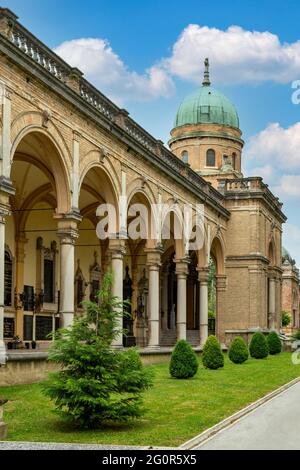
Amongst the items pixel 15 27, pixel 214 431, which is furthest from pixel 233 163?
pixel 214 431

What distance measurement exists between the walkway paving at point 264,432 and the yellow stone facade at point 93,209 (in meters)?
6.52

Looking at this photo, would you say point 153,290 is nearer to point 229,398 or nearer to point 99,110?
point 99,110

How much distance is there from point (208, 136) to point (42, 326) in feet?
85.7

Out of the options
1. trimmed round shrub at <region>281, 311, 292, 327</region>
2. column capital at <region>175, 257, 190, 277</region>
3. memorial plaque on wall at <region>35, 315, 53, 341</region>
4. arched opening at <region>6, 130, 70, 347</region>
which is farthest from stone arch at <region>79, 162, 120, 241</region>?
trimmed round shrub at <region>281, 311, 292, 327</region>

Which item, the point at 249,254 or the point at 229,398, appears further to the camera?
the point at 249,254

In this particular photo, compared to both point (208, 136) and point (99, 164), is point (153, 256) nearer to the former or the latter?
point (99, 164)

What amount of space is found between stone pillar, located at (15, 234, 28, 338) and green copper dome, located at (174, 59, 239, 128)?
27.2 metres

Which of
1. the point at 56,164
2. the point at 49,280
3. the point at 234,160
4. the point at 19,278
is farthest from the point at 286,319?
the point at 56,164

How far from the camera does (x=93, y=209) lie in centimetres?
3359

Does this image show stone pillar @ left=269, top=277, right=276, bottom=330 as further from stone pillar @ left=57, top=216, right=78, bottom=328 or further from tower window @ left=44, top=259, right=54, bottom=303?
stone pillar @ left=57, top=216, right=78, bottom=328

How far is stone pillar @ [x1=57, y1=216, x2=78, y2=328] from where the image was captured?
2269cm

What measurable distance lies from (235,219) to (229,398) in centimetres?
2879

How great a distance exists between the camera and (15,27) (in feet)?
63.4

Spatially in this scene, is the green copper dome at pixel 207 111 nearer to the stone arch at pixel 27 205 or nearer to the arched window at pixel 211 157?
the arched window at pixel 211 157
